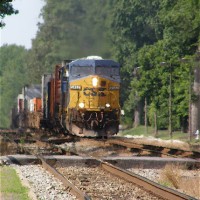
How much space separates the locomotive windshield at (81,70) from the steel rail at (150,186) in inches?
585

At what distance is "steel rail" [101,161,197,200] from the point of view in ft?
36.9

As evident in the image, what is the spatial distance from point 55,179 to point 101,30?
15.3 meters

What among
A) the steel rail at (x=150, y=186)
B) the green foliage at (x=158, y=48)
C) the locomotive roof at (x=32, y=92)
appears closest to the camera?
the steel rail at (x=150, y=186)

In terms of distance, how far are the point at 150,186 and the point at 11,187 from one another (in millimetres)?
2770

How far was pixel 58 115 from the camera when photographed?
3494 centimetres

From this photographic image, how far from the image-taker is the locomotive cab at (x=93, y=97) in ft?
101

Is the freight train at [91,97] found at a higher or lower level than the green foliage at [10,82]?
lower

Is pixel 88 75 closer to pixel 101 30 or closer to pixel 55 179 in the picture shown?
pixel 101 30

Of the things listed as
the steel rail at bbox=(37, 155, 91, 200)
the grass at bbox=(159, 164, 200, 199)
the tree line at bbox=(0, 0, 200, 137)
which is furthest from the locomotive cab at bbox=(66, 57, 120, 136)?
the grass at bbox=(159, 164, 200, 199)

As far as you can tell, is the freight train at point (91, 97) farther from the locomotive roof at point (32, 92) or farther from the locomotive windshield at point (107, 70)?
the locomotive roof at point (32, 92)

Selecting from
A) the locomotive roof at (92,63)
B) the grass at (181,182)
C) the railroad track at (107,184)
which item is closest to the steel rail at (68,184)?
the railroad track at (107,184)

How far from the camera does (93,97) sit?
3109cm

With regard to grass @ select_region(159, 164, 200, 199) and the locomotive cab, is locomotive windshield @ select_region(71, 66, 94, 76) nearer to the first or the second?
the locomotive cab

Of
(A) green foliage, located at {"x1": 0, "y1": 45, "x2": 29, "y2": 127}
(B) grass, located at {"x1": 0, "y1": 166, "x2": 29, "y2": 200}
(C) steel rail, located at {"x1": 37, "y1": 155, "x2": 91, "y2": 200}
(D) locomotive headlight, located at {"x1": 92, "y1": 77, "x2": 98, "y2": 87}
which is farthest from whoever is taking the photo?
(A) green foliage, located at {"x1": 0, "y1": 45, "x2": 29, "y2": 127}
